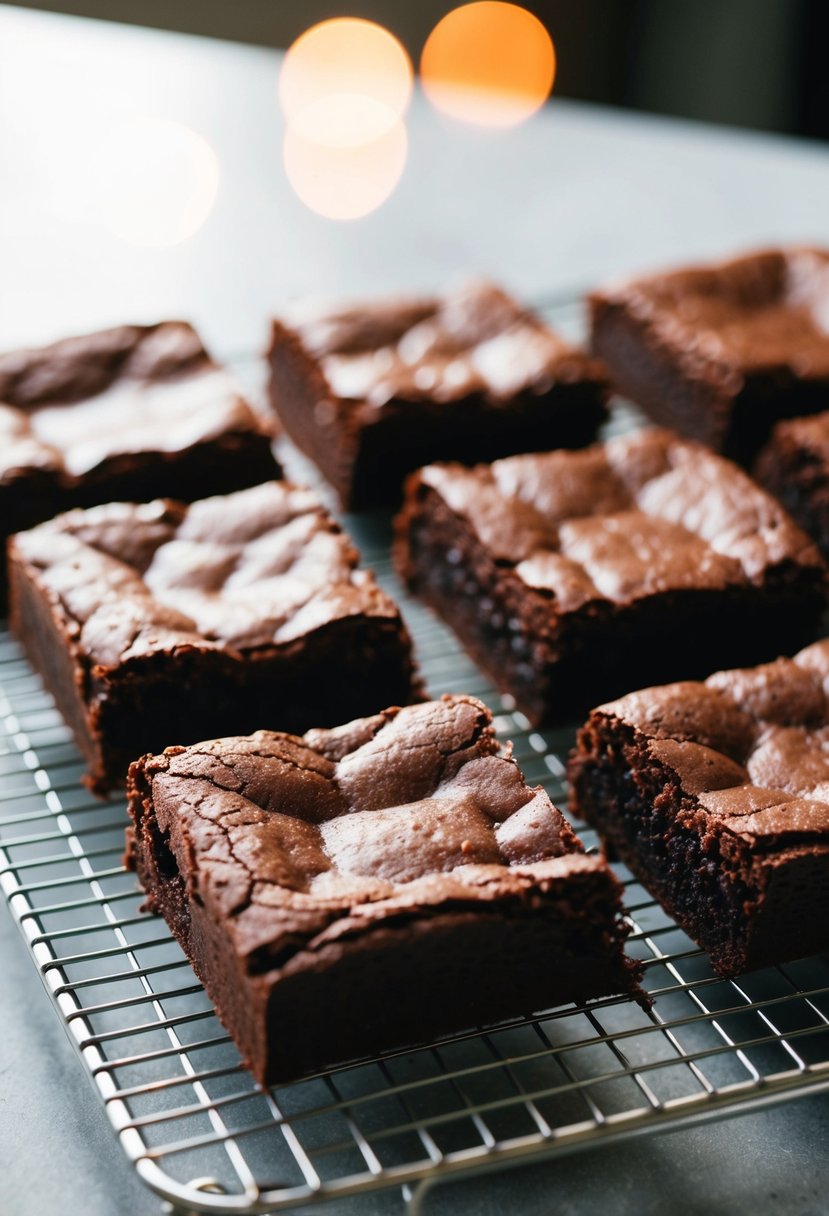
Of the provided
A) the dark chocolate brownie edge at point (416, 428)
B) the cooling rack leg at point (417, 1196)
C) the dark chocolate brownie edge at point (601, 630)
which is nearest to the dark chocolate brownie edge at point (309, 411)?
the dark chocolate brownie edge at point (416, 428)

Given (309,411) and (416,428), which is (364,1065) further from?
(309,411)

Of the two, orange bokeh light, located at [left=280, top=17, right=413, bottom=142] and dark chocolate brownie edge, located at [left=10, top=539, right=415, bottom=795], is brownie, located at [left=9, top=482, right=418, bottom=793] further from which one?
orange bokeh light, located at [left=280, top=17, right=413, bottom=142]

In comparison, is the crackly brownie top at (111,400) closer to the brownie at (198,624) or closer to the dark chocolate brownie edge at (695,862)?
the brownie at (198,624)

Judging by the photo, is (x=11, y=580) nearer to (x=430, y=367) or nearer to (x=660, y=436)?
(x=430, y=367)

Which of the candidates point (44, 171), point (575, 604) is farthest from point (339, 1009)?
point (44, 171)

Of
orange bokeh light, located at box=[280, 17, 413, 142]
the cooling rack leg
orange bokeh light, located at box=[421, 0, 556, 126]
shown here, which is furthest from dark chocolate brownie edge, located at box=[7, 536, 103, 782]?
orange bokeh light, located at box=[421, 0, 556, 126]

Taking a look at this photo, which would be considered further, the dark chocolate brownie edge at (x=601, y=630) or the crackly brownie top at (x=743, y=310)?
the crackly brownie top at (x=743, y=310)
